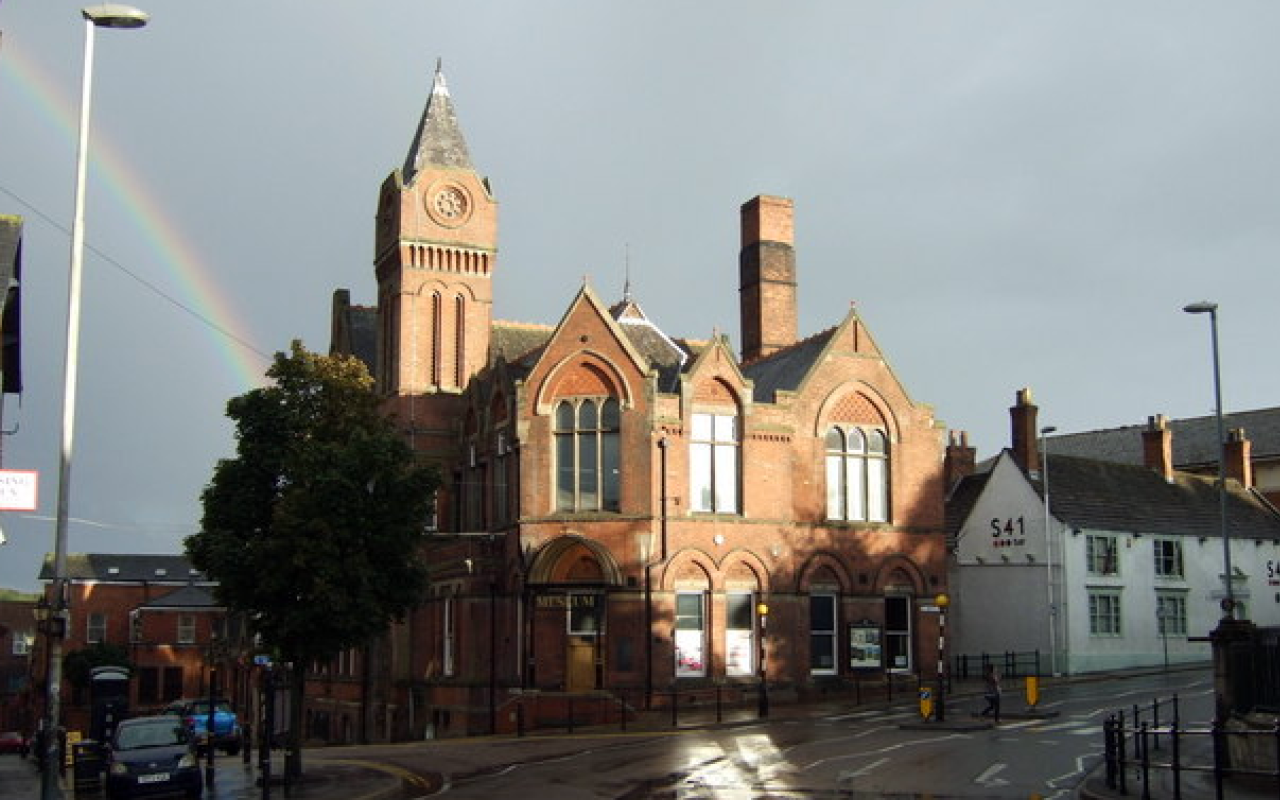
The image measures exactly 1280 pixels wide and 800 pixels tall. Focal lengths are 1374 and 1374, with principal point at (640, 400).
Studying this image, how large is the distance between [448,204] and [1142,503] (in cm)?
A: 3092

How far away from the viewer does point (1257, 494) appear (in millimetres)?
66625

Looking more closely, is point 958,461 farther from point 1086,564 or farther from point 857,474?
point 857,474

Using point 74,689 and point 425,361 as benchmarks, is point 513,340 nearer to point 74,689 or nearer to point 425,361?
point 425,361

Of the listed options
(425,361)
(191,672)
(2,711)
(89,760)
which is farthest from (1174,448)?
(2,711)

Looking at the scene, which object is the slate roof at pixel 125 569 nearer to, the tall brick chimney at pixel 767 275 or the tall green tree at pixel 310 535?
the tall brick chimney at pixel 767 275

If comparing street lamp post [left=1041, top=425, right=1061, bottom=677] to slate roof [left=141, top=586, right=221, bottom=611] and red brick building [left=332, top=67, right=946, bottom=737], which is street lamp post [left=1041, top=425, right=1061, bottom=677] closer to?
red brick building [left=332, top=67, right=946, bottom=737]

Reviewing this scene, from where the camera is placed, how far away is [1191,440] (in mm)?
81875

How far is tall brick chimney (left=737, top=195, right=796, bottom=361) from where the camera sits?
51.0 meters

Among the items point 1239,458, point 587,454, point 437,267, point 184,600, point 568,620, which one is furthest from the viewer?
point 184,600

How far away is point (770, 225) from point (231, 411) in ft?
85.1

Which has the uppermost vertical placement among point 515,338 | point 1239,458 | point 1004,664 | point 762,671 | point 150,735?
point 515,338

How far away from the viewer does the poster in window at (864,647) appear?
143 ft

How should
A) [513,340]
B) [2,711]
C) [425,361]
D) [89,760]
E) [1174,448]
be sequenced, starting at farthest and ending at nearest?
[2,711], [1174,448], [513,340], [425,361], [89,760]

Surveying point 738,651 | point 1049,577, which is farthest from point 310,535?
point 1049,577
